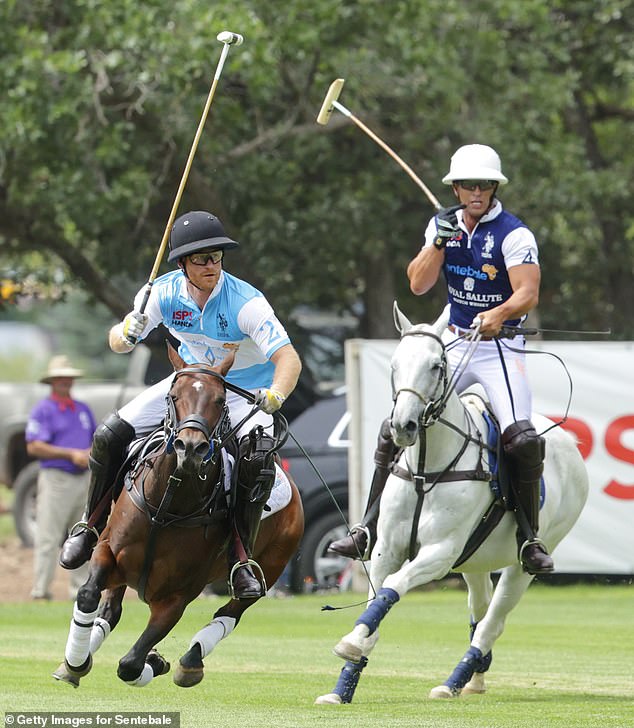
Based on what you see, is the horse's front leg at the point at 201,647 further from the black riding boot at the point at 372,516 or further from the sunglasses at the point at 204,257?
the sunglasses at the point at 204,257

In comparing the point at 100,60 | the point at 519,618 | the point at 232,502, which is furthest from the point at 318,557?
the point at 232,502

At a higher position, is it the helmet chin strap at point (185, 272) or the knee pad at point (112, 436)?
the helmet chin strap at point (185, 272)

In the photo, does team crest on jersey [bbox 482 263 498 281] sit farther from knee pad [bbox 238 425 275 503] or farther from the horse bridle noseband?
knee pad [bbox 238 425 275 503]

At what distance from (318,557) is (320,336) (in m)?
4.85

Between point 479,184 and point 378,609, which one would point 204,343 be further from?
point 479,184

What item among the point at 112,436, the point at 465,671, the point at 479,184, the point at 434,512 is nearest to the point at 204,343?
the point at 112,436

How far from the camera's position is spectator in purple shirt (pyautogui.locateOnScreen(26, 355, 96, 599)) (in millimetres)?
16172

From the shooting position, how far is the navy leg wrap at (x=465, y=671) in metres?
9.81

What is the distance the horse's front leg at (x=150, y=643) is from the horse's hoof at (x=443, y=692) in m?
2.10

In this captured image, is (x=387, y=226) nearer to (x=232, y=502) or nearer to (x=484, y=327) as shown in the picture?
(x=484, y=327)

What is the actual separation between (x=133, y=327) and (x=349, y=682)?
99.2 inches

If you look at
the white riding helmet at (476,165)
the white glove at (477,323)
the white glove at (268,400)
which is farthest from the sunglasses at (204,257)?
the white riding helmet at (476,165)

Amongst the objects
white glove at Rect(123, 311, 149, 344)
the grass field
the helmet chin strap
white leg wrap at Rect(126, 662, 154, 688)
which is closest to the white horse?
the grass field

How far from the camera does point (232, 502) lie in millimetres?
8156
